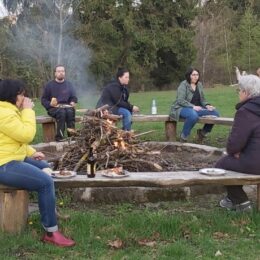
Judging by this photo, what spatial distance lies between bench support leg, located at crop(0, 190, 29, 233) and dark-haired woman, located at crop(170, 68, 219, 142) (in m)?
4.88

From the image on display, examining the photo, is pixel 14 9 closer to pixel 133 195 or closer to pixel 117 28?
pixel 117 28

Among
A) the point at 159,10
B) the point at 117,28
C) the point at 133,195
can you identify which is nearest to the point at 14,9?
the point at 117,28

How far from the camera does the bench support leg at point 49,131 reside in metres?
→ 9.05

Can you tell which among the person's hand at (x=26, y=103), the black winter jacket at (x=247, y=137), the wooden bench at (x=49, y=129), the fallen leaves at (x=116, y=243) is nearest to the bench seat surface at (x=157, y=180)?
the black winter jacket at (x=247, y=137)

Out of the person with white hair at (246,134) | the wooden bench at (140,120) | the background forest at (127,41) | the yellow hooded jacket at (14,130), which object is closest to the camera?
the yellow hooded jacket at (14,130)

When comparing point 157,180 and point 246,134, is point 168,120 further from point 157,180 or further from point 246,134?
point 157,180

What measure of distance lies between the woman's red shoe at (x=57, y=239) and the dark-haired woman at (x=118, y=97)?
14.7 ft

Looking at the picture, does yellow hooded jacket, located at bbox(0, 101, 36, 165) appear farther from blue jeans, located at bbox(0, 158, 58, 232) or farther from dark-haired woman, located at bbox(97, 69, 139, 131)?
dark-haired woman, located at bbox(97, 69, 139, 131)

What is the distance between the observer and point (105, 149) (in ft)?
19.0

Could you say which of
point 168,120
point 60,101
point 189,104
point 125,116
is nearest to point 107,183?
point 125,116

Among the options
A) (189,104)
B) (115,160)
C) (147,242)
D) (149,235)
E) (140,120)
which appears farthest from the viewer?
(140,120)

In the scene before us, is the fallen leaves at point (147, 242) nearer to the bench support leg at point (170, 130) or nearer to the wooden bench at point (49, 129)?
the wooden bench at point (49, 129)

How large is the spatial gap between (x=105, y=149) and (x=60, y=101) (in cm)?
334

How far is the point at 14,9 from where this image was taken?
30.4 m
